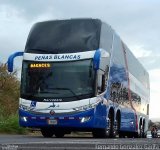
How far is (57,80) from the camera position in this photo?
17.6m

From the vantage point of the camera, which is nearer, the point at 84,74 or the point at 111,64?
the point at 84,74

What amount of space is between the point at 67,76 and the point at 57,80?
1.18 ft

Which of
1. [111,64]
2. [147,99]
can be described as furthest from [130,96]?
[147,99]

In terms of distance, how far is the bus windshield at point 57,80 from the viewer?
56.9 feet

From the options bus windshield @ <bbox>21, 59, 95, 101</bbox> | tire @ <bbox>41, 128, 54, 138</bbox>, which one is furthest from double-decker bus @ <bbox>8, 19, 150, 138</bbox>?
tire @ <bbox>41, 128, 54, 138</bbox>

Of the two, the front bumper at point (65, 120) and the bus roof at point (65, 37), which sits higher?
the bus roof at point (65, 37)

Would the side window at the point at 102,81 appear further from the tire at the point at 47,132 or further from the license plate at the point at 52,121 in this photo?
the tire at the point at 47,132

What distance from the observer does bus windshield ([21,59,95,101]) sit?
1734 cm

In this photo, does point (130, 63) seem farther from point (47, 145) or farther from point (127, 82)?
point (47, 145)

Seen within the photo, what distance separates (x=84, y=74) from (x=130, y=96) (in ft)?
22.5

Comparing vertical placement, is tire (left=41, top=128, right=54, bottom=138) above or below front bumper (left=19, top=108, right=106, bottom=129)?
below

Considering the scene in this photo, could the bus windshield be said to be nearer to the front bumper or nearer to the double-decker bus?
the double-decker bus

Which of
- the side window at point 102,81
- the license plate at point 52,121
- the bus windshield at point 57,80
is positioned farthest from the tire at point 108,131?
the bus windshield at point 57,80

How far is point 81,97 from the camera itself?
56.8 ft
